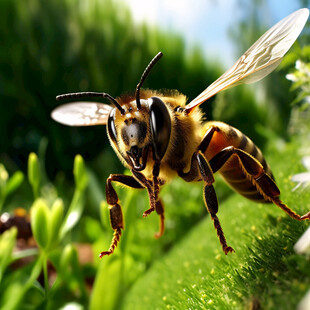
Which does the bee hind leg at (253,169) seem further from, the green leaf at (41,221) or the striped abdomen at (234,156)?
the green leaf at (41,221)

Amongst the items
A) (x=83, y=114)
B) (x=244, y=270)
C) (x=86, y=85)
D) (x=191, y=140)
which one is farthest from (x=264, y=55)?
(x=86, y=85)

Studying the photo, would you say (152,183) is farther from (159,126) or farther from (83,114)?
(83,114)

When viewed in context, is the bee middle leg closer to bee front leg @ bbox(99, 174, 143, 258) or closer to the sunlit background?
bee front leg @ bbox(99, 174, 143, 258)

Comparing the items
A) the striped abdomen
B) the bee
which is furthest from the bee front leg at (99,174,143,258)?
the striped abdomen

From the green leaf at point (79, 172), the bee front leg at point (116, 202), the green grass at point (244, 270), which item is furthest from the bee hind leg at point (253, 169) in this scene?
the green leaf at point (79, 172)

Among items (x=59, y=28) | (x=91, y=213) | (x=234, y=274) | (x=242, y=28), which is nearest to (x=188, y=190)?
(x=91, y=213)

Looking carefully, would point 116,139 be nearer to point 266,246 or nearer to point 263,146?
point 266,246

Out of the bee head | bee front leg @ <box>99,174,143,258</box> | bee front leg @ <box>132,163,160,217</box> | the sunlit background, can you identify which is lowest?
the sunlit background
